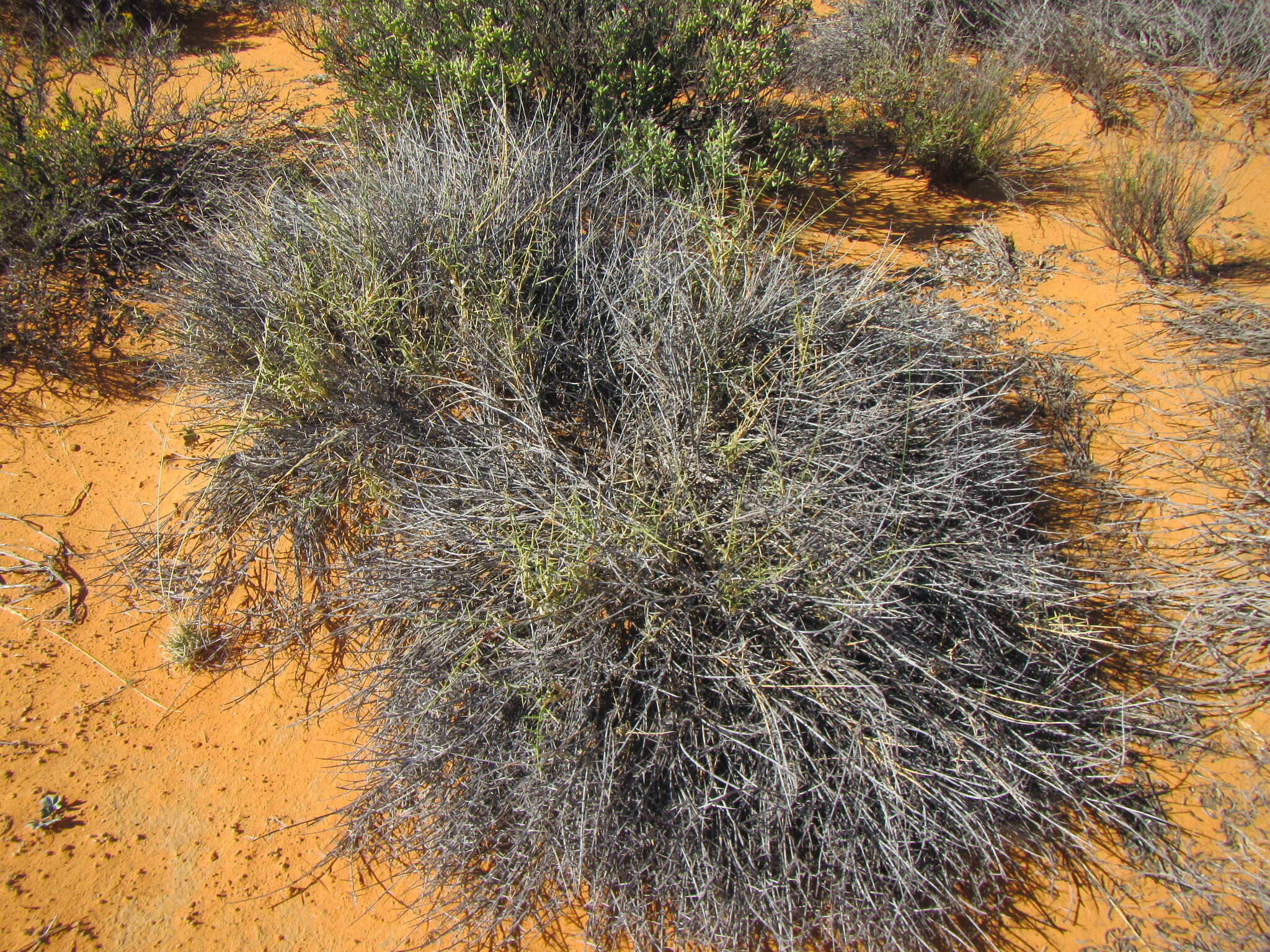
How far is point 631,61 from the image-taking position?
3.79m

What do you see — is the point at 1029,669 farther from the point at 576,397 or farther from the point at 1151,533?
the point at 576,397

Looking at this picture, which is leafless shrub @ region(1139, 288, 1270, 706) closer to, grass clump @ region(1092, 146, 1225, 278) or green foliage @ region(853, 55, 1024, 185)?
grass clump @ region(1092, 146, 1225, 278)

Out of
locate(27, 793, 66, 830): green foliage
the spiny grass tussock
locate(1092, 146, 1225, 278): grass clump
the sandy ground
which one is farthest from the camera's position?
locate(1092, 146, 1225, 278): grass clump

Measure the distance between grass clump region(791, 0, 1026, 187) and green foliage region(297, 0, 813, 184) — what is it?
844 mm

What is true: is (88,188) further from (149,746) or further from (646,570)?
(646,570)

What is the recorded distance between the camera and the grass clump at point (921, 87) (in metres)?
4.16

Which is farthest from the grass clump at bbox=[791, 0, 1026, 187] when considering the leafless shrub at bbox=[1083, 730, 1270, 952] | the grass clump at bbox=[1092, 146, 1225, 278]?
the leafless shrub at bbox=[1083, 730, 1270, 952]

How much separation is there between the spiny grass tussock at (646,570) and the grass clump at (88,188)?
3.21 ft

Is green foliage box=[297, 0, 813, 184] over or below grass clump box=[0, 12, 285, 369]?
over

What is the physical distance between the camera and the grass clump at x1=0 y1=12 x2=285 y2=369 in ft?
12.0

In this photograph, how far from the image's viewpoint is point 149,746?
2.57m

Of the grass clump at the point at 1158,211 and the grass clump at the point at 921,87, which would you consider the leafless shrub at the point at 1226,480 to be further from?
the grass clump at the point at 921,87

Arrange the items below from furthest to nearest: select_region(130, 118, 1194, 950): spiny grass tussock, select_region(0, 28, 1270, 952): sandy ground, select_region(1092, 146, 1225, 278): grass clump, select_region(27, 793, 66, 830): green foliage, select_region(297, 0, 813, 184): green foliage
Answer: select_region(297, 0, 813, 184): green foliage, select_region(1092, 146, 1225, 278): grass clump, select_region(27, 793, 66, 830): green foliage, select_region(0, 28, 1270, 952): sandy ground, select_region(130, 118, 1194, 950): spiny grass tussock

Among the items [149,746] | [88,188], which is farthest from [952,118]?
[149,746]
